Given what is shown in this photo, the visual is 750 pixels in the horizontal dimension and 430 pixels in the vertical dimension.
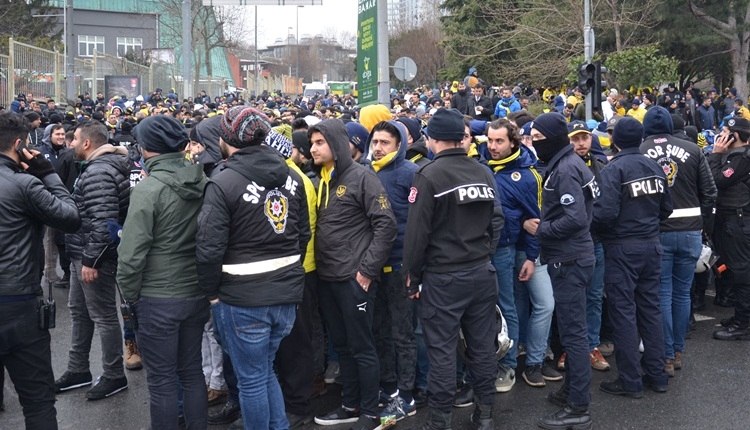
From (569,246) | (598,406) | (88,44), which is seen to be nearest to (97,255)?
(569,246)

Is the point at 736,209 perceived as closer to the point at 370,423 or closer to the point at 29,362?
the point at 370,423

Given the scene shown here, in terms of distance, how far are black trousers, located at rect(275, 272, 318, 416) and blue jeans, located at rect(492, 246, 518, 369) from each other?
1.50m

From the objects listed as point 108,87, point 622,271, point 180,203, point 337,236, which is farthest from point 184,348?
point 108,87

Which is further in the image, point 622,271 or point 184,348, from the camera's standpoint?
point 622,271

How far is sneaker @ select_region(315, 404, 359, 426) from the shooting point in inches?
209

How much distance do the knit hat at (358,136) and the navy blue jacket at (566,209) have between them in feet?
4.64

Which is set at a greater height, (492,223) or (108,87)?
(108,87)

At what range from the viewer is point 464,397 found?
223 inches

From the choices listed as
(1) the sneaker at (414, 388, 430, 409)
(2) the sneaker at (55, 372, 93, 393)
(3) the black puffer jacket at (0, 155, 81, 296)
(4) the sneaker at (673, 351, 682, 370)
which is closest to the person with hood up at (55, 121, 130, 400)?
(2) the sneaker at (55, 372, 93, 393)

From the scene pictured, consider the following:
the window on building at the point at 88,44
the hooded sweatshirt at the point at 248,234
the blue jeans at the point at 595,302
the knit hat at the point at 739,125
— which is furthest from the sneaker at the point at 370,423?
the window on building at the point at 88,44

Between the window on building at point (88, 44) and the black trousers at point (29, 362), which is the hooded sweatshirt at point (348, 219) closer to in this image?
the black trousers at point (29, 362)

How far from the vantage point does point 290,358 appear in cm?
521

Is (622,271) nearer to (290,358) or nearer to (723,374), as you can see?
(723,374)

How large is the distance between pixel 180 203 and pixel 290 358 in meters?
1.44
